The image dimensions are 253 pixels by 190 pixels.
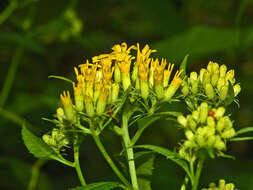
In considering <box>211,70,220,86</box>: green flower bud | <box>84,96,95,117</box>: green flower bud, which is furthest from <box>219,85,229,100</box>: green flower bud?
<box>84,96,95,117</box>: green flower bud

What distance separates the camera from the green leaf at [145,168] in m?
2.90

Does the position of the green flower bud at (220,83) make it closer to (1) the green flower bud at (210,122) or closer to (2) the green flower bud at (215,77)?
(2) the green flower bud at (215,77)

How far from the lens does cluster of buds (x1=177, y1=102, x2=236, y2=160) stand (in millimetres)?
2506

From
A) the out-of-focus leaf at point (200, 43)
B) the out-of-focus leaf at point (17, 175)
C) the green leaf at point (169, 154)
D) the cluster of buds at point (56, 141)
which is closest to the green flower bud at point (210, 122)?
the green leaf at point (169, 154)

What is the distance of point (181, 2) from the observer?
7.75 m

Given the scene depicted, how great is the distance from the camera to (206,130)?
2549mm

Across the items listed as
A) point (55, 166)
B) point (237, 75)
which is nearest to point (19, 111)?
point (55, 166)

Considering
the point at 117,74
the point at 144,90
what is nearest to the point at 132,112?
the point at 144,90

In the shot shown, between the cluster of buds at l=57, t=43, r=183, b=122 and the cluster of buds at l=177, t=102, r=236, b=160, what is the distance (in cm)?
31

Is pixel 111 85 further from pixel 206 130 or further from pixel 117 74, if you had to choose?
pixel 206 130

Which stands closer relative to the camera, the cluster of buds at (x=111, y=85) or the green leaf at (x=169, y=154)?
the green leaf at (x=169, y=154)

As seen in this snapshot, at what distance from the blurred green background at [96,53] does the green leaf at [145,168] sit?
1.79 m

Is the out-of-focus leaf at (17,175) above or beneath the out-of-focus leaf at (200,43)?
beneath

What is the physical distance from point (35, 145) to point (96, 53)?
4.53 meters
